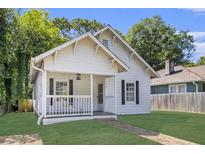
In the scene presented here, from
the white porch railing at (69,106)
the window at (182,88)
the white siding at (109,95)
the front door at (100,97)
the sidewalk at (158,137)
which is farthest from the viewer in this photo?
the window at (182,88)

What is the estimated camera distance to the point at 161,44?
4712 cm

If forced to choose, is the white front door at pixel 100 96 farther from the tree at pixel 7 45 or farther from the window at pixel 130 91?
the tree at pixel 7 45

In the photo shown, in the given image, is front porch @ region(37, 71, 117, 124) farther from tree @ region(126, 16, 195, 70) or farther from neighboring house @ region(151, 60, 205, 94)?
tree @ region(126, 16, 195, 70)

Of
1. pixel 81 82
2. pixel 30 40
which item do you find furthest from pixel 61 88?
pixel 30 40

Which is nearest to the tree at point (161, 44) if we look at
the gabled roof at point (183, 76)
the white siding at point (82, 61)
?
the gabled roof at point (183, 76)

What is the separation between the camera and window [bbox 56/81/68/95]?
1756cm

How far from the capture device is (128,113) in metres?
20.4

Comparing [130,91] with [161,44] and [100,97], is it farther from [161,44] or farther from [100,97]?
[161,44]

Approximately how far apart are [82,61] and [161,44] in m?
32.8

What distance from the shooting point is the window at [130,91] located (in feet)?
67.3

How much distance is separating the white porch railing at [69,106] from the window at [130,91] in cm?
445

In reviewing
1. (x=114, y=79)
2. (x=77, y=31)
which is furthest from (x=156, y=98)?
(x=77, y=31)
